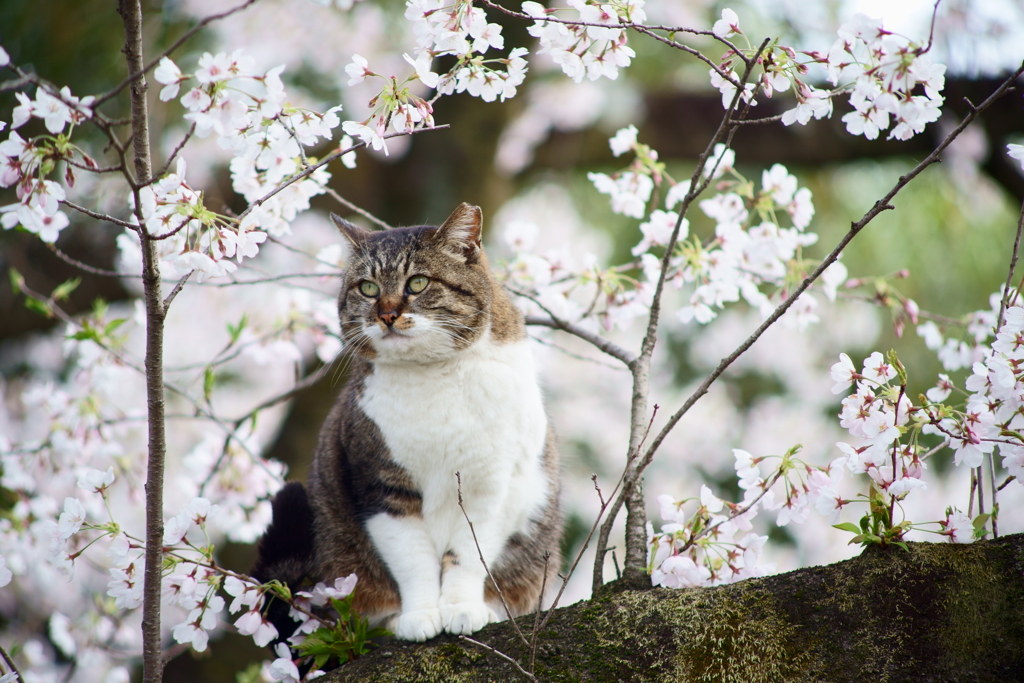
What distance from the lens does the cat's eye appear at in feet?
7.32

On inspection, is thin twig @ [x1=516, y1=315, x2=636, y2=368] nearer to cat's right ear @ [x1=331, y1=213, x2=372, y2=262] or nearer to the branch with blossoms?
the branch with blossoms

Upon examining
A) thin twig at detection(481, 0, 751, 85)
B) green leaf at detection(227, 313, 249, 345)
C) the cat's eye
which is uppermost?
thin twig at detection(481, 0, 751, 85)

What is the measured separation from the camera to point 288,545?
7.57 ft

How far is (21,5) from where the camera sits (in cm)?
385

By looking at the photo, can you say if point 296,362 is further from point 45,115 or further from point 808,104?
point 808,104

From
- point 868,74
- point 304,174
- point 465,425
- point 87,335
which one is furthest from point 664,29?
point 87,335

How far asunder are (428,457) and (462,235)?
704mm

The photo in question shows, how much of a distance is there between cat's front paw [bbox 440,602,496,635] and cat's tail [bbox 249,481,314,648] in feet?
1.97

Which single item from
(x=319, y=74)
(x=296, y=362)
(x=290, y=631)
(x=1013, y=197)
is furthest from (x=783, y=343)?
(x=290, y=631)

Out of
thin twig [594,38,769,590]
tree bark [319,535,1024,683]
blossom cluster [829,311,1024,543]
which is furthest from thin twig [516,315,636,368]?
tree bark [319,535,1024,683]

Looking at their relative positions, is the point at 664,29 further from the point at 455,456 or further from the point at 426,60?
the point at 455,456

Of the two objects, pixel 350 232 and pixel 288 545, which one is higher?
pixel 350 232

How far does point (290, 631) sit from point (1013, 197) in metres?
4.70

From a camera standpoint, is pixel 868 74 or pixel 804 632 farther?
pixel 868 74
